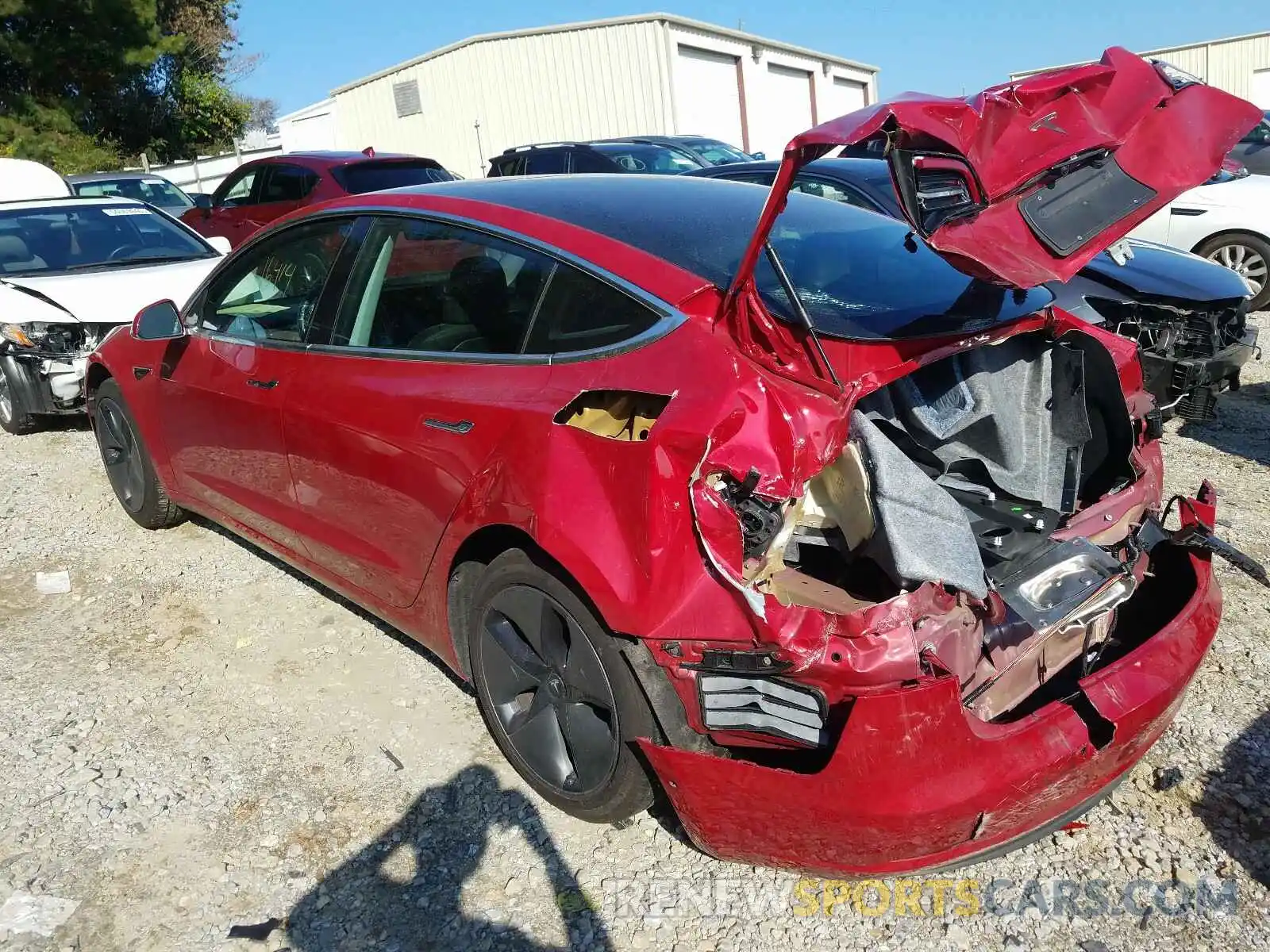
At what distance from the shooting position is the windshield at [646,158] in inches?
475

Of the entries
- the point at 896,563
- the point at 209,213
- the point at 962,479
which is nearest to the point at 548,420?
the point at 896,563

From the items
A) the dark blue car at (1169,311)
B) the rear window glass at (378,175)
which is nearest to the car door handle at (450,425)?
the dark blue car at (1169,311)

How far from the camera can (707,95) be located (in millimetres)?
25828

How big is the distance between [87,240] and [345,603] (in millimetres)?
4637

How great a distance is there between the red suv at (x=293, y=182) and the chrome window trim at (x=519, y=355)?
7.22 metres

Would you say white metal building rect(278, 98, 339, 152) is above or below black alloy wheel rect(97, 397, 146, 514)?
above

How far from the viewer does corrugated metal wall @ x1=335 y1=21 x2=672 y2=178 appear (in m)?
24.1

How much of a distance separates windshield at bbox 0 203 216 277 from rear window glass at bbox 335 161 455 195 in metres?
2.84

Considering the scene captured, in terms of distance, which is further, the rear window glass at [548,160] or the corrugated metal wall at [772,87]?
the corrugated metal wall at [772,87]

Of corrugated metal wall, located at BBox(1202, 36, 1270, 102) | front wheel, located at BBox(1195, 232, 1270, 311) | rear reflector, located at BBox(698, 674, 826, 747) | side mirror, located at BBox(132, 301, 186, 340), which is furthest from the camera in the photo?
corrugated metal wall, located at BBox(1202, 36, 1270, 102)

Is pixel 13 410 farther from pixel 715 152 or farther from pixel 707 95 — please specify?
pixel 707 95

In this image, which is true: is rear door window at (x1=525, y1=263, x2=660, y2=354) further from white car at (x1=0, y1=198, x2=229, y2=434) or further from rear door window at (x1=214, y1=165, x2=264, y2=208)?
rear door window at (x1=214, y1=165, x2=264, y2=208)

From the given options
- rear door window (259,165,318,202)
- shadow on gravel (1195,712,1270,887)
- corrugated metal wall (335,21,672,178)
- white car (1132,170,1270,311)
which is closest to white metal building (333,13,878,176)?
corrugated metal wall (335,21,672,178)

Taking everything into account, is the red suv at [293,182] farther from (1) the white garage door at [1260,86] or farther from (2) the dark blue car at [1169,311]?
(1) the white garage door at [1260,86]
